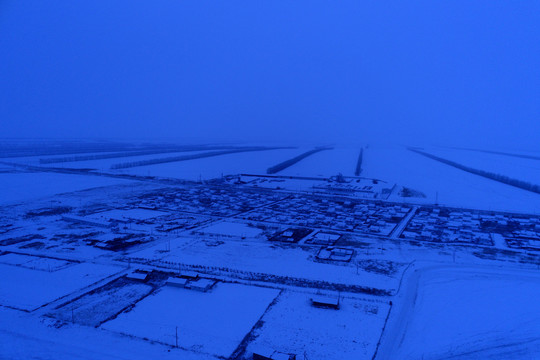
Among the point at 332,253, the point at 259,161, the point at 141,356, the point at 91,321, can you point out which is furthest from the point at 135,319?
the point at 259,161

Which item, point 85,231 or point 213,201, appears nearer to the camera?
point 85,231

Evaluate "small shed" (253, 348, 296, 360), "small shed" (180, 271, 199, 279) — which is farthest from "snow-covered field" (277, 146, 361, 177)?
"small shed" (253, 348, 296, 360)

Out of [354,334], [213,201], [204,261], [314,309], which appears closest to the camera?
[354,334]

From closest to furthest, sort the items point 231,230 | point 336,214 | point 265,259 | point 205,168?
1. point 265,259
2. point 231,230
3. point 336,214
4. point 205,168

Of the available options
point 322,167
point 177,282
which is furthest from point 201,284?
point 322,167

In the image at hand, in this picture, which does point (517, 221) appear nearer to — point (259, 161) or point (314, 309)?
point (314, 309)

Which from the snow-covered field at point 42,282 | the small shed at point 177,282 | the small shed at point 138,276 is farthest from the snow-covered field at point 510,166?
the snow-covered field at point 42,282

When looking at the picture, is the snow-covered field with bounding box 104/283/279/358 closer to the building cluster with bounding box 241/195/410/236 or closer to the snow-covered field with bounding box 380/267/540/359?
the snow-covered field with bounding box 380/267/540/359

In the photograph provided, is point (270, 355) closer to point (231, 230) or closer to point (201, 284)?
point (201, 284)
